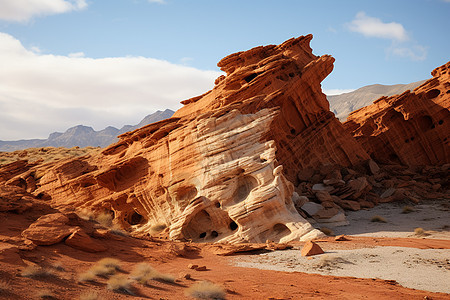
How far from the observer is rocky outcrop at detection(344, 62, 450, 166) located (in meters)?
30.4

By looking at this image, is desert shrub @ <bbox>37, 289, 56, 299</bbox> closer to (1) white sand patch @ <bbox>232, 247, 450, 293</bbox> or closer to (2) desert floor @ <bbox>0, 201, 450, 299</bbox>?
(2) desert floor @ <bbox>0, 201, 450, 299</bbox>

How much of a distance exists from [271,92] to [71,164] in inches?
551

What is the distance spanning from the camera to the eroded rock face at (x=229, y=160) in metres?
16.8

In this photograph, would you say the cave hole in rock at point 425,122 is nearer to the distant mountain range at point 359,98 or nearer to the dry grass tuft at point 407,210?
the dry grass tuft at point 407,210

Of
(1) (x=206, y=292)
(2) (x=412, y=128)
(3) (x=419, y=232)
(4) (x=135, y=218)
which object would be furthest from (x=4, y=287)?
(2) (x=412, y=128)

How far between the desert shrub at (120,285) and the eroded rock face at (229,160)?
26.2ft

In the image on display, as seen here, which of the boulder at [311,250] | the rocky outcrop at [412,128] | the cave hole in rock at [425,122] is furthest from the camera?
the cave hole in rock at [425,122]

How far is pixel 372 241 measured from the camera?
14.8 metres

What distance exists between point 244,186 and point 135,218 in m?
8.44

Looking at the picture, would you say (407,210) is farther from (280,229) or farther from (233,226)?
(233,226)

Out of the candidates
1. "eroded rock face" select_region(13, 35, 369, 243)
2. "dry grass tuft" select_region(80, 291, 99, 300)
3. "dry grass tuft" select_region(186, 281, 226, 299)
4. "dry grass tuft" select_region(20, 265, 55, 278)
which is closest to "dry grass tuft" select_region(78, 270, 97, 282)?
"dry grass tuft" select_region(20, 265, 55, 278)

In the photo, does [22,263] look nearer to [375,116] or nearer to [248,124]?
[248,124]

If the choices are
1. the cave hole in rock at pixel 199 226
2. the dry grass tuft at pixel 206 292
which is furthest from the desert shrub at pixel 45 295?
the cave hole in rock at pixel 199 226

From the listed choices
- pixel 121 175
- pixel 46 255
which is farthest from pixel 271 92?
pixel 46 255
